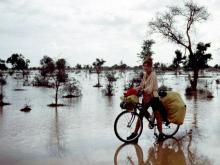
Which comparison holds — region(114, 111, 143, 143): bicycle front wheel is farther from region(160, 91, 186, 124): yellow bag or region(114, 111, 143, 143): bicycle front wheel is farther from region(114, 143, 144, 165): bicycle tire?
region(160, 91, 186, 124): yellow bag

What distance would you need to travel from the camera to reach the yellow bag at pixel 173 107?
8352mm

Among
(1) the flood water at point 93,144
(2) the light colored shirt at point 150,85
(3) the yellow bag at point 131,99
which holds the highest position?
(2) the light colored shirt at point 150,85

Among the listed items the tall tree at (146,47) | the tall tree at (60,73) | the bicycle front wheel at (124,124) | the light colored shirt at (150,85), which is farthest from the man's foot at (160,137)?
the tall tree at (146,47)

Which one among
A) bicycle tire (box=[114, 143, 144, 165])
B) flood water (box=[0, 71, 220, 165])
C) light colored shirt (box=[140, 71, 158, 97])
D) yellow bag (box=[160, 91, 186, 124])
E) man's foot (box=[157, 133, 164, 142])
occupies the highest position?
light colored shirt (box=[140, 71, 158, 97])

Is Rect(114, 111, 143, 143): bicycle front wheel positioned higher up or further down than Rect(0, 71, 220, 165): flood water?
higher up

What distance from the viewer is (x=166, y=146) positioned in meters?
7.70

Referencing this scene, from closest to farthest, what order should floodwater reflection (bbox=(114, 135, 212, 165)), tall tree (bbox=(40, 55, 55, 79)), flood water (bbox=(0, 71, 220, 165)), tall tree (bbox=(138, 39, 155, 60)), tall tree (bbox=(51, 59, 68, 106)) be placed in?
floodwater reflection (bbox=(114, 135, 212, 165)), flood water (bbox=(0, 71, 220, 165)), tall tree (bbox=(51, 59, 68, 106)), tall tree (bbox=(40, 55, 55, 79)), tall tree (bbox=(138, 39, 155, 60))

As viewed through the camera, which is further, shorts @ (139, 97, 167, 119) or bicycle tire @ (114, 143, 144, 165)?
shorts @ (139, 97, 167, 119)

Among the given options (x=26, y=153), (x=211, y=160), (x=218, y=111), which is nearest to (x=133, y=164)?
(x=211, y=160)

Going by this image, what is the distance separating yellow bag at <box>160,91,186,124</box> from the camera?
8.35 meters

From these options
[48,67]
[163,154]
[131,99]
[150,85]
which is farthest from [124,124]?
[48,67]

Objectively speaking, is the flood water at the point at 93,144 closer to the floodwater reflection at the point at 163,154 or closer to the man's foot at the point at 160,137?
the floodwater reflection at the point at 163,154

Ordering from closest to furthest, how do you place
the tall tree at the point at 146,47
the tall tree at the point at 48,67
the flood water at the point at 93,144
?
the flood water at the point at 93,144
the tall tree at the point at 48,67
the tall tree at the point at 146,47

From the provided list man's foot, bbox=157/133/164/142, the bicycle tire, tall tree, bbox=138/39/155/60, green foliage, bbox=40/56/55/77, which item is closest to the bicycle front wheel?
the bicycle tire
